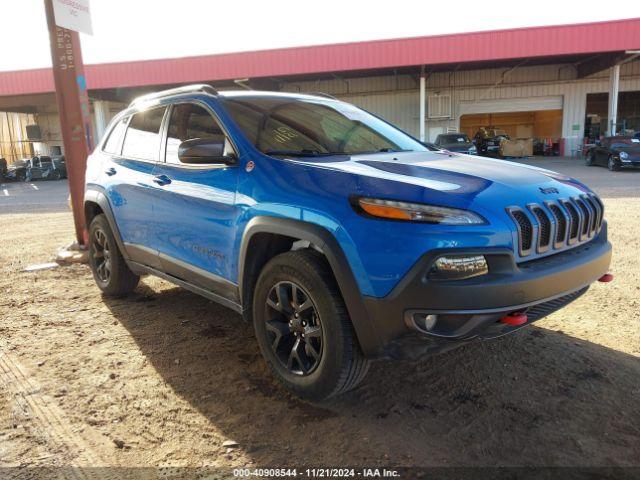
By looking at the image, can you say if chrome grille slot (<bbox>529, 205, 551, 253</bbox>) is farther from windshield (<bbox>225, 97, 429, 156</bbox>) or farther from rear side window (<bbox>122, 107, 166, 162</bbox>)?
rear side window (<bbox>122, 107, 166, 162</bbox>)

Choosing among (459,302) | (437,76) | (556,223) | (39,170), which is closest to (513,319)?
(459,302)

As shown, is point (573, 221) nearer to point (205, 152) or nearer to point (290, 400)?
point (290, 400)

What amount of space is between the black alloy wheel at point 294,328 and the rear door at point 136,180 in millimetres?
1437

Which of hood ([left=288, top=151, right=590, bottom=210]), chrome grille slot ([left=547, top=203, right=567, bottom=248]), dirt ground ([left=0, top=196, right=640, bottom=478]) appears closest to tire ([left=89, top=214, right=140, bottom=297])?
dirt ground ([left=0, top=196, right=640, bottom=478])

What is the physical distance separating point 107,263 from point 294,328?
2749mm

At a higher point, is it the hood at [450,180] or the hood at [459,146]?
the hood at [450,180]

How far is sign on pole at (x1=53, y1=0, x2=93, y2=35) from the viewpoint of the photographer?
5926 millimetres

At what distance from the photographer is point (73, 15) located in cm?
618

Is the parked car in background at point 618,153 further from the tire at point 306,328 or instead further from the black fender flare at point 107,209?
the tire at point 306,328

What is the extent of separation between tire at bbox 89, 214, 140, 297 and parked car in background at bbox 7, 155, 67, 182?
83.5ft

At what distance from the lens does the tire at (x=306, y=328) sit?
8.25 ft

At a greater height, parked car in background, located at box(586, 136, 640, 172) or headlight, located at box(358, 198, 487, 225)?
headlight, located at box(358, 198, 487, 225)

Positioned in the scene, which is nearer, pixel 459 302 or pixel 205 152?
pixel 459 302

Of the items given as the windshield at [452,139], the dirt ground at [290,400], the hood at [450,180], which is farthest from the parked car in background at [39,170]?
the hood at [450,180]
